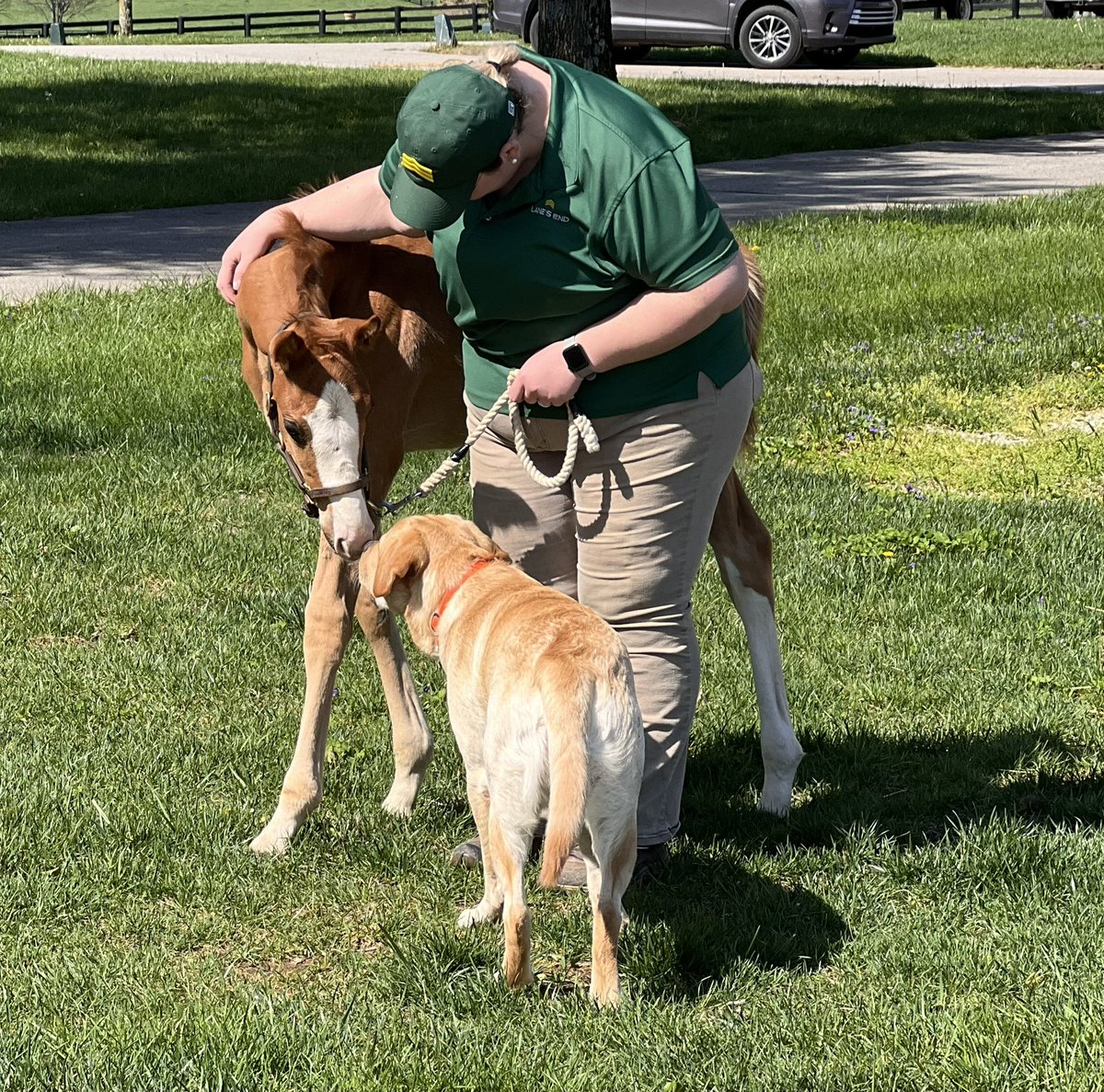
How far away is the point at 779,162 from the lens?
17250 mm

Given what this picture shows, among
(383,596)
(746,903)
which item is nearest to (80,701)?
(383,596)

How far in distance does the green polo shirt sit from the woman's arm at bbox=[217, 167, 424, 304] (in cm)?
24

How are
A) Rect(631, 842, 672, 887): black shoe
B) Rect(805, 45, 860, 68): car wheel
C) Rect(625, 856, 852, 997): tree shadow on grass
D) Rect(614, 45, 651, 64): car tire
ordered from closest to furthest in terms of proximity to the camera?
1. Rect(625, 856, 852, 997): tree shadow on grass
2. Rect(631, 842, 672, 887): black shoe
3. Rect(805, 45, 860, 68): car wheel
4. Rect(614, 45, 651, 64): car tire

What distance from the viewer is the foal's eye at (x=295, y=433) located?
3.91 metres

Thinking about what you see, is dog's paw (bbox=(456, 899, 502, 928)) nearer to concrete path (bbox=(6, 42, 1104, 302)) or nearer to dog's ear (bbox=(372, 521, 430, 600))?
dog's ear (bbox=(372, 521, 430, 600))

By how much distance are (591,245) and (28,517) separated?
4.21m

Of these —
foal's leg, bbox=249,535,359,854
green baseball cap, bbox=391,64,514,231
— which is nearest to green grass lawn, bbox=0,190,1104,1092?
foal's leg, bbox=249,535,359,854

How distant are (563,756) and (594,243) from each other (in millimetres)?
1195

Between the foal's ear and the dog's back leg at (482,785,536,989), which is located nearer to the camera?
the dog's back leg at (482,785,536,989)

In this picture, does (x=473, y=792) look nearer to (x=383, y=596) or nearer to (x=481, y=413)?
(x=383, y=596)

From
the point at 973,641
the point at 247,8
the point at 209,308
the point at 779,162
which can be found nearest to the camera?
the point at 973,641

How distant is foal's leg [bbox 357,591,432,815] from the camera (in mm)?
4609

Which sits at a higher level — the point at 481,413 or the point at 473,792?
the point at 481,413

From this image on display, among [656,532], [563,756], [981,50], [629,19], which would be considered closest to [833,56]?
[981,50]
